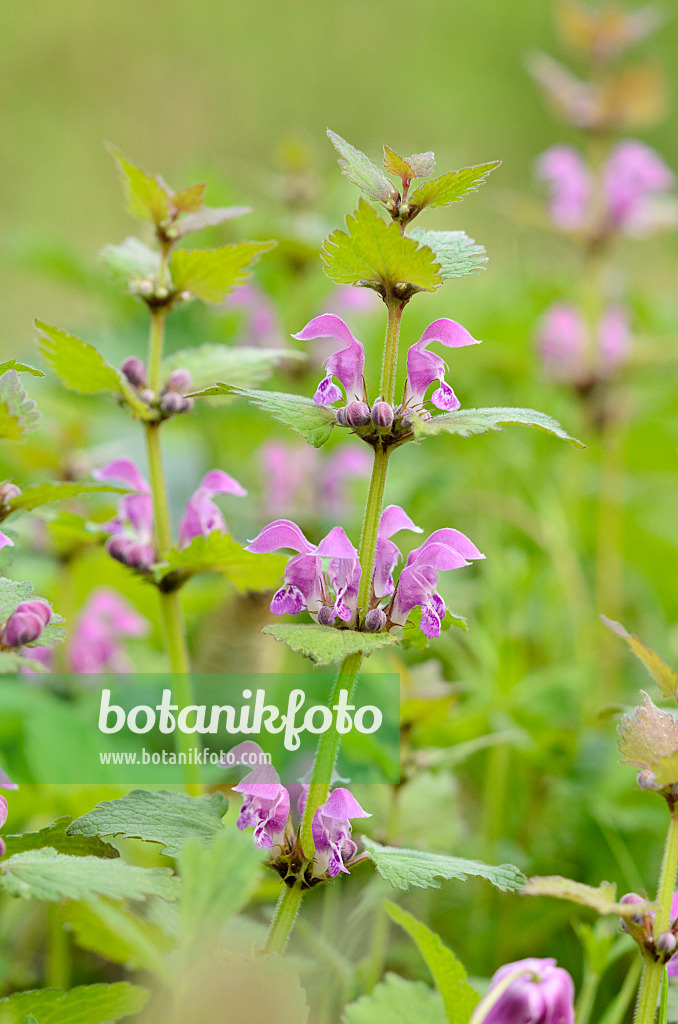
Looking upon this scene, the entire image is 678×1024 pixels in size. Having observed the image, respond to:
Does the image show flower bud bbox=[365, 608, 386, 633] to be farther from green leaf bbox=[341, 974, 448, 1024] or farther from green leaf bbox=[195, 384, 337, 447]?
green leaf bbox=[341, 974, 448, 1024]

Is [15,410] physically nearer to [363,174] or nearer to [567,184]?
[363,174]

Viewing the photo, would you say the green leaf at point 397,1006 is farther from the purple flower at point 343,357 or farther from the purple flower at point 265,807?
the purple flower at point 343,357

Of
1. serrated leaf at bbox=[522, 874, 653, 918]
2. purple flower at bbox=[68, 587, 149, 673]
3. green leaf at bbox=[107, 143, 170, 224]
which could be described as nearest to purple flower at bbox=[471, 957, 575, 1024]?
serrated leaf at bbox=[522, 874, 653, 918]

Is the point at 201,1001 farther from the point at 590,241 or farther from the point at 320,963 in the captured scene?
the point at 590,241

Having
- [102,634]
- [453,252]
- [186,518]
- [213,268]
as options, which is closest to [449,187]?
[453,252]

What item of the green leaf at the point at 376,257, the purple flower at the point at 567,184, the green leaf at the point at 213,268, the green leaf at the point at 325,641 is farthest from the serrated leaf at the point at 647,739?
the purple flower at the point at 567,184
